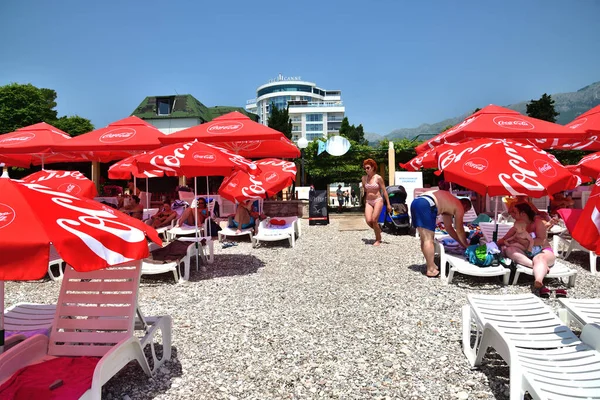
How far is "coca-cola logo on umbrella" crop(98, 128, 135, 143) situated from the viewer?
30.3 feet

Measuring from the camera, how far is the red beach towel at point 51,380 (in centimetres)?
222

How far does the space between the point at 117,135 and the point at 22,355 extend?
7771mm

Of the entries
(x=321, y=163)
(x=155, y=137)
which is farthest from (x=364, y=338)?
(x=321, y=163)

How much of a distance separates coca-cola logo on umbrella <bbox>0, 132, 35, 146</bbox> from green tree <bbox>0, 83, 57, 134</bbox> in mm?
30430

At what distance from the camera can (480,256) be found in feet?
17.0

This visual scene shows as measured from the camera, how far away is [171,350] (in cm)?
338

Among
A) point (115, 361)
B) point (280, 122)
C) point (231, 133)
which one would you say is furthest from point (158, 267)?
point (280, 122)

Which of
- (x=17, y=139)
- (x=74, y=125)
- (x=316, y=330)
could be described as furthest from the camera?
(x=74, y=125)

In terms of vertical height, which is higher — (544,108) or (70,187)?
(544,108)

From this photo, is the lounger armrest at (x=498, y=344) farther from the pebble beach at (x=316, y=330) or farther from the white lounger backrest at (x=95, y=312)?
the white lounger backrest at (x=95, y=312)

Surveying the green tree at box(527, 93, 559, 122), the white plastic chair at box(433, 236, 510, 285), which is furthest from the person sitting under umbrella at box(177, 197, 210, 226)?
the green tree at box(527, 93, 559, 122)

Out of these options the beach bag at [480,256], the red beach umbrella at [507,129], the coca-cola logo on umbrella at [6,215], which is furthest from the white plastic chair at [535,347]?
the red beach umbrella at [507,129]

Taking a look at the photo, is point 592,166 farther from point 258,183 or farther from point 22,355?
point 22,355

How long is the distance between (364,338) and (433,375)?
763 millimetres
